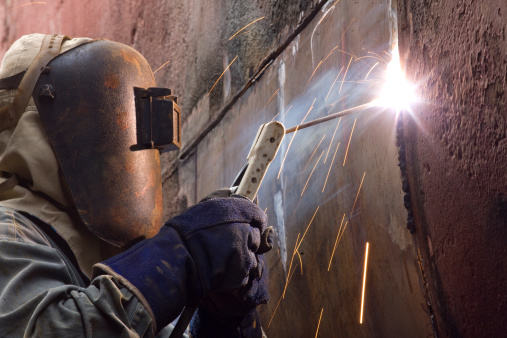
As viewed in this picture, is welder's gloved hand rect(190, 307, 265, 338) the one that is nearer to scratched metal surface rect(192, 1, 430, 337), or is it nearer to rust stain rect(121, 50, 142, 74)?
scratched metal surface rect(192, 1, 430, 337)

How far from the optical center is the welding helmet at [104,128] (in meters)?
1.86

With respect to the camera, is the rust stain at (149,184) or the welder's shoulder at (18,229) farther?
the rust stain at (149,184)

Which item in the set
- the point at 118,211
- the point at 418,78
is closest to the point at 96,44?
the point at 118,211

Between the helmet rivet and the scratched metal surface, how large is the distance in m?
0.78

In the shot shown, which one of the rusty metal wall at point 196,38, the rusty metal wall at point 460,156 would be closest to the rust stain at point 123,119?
the rusty metal wall at point 196,38

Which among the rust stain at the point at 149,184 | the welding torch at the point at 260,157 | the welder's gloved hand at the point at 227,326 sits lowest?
the welder's gloved hand at the point at 227,326

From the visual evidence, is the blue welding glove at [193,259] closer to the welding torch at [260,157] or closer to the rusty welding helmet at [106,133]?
the welding torch at [260,157]

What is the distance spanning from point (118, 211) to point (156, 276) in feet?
1.51

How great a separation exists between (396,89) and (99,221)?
902mm

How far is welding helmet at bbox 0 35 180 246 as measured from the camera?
186 cm

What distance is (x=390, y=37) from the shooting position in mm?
1612

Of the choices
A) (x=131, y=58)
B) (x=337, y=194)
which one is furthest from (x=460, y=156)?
(x=131, y=58)

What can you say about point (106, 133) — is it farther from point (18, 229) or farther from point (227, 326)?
point (227, 326)

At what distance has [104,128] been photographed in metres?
1.90
